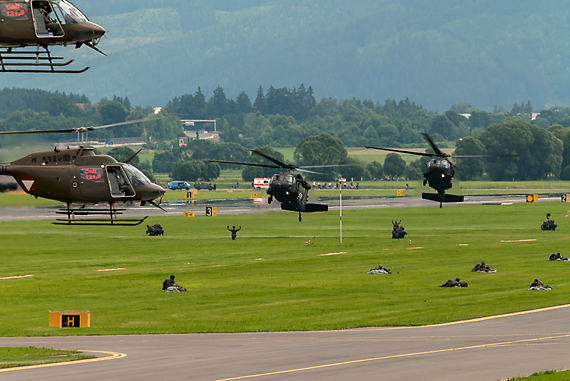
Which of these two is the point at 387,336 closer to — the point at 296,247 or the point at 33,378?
the point at 33,378

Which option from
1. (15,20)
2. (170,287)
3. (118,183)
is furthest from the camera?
(170,287)

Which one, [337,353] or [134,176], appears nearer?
[337,353]

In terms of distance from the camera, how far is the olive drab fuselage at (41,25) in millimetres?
33344

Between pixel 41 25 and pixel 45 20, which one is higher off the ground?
pixel 45 20

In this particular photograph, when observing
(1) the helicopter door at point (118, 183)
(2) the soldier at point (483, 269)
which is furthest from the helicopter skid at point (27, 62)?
(2) the soldier at point (483, 269)

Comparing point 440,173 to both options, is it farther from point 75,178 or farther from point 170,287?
point 75,178

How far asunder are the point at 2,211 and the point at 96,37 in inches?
1340

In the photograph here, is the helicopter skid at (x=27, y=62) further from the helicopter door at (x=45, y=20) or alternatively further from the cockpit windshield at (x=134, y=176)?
the cockpit windshield at (x=134, y=176)

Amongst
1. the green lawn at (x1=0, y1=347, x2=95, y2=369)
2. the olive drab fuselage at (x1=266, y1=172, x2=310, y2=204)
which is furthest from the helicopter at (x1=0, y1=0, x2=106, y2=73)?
the olive drab fuselage at (x1=266, y1=172, x2=310, y2=204)

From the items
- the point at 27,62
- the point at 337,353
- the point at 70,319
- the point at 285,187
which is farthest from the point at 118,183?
the point at 285,187

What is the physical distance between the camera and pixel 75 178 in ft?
166

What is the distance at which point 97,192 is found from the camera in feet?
166

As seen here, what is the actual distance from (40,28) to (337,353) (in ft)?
76.2

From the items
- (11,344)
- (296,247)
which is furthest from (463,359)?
(296,247)
